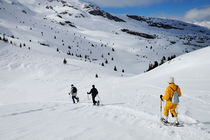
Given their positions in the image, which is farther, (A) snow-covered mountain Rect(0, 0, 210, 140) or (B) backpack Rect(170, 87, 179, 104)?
(B) backpack Rect(170, 87, 179, 104)

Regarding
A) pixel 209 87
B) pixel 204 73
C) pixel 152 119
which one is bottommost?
pixel 152 119

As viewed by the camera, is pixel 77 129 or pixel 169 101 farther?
pixel 169 101

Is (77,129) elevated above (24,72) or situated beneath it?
situated beneath

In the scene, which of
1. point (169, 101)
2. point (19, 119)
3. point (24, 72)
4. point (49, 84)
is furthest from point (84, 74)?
point (169, 101)

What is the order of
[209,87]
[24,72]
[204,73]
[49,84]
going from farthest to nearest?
[24,72], [49,84], [204,73], [209,87]

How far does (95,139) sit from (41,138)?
69.6 inches

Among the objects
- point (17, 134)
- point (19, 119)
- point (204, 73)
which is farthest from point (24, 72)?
point (204, 73)

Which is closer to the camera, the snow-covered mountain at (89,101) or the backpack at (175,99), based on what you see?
the snow-covered mountain at (89,101)

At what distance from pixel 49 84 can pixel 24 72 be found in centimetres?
787

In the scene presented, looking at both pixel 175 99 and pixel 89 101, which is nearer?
pixel 175 99

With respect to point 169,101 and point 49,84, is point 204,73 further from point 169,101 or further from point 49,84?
point 49,84

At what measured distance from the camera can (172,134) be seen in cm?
560

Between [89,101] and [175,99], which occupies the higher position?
[175,99]

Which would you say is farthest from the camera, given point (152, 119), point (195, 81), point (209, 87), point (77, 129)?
point (195, 81)
